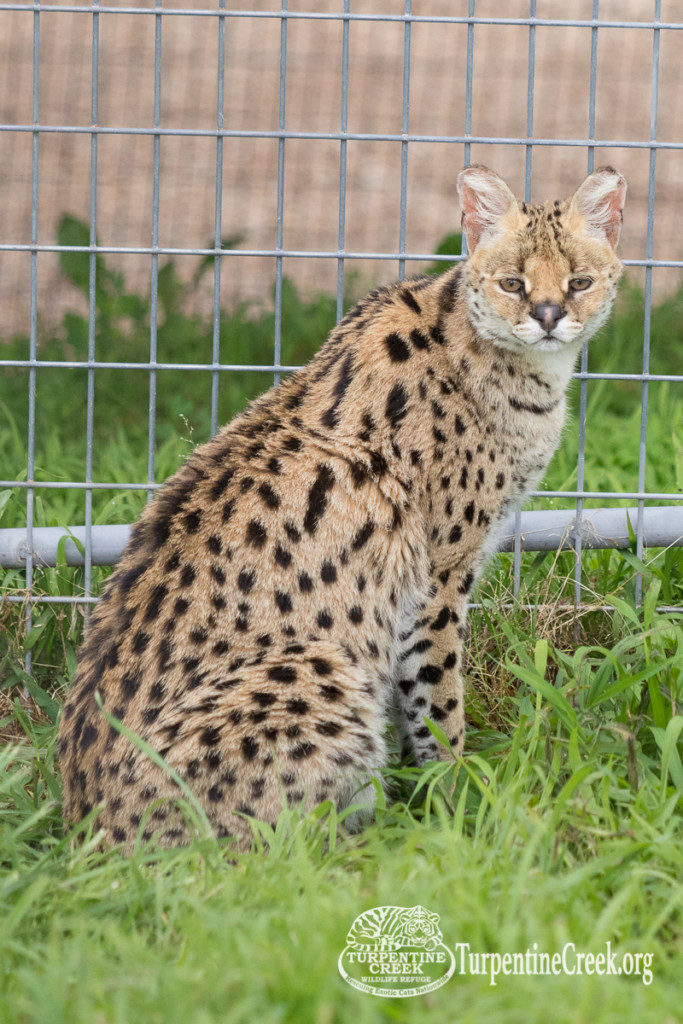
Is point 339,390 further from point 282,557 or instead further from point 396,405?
point 282,557

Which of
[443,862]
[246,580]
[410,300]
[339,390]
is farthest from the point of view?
[410,300]

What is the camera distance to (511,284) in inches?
131

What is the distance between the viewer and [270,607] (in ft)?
10.0

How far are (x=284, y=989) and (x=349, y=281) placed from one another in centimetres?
618

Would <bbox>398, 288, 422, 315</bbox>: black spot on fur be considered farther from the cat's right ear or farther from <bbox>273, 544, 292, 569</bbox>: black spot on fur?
<bbox>273, 544, 292, 569</bbox>: black spot on fur

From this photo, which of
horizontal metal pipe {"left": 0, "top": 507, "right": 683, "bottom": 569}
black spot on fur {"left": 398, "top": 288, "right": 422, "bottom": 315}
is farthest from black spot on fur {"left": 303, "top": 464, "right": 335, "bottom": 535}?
horizontal metal pipe {"left": 0, "top": 507, "right": 683, "bottom": 569}

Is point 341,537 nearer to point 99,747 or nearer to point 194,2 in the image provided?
point 99,747

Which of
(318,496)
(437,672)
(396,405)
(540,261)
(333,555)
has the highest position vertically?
(540,261)

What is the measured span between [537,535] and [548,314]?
1.05m

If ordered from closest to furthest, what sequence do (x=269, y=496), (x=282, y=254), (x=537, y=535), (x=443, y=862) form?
(x=443, y=862)
(x=269, y=496)
(x=282, y=254)
(x=537, y=535)

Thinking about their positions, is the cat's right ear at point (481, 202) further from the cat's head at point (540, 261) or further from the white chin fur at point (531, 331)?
the white chin fur at point (531, 331)

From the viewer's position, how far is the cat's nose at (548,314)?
3250 millimetres

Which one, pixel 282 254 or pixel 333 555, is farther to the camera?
pixel 282 254

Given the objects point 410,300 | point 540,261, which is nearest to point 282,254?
point 410,300
